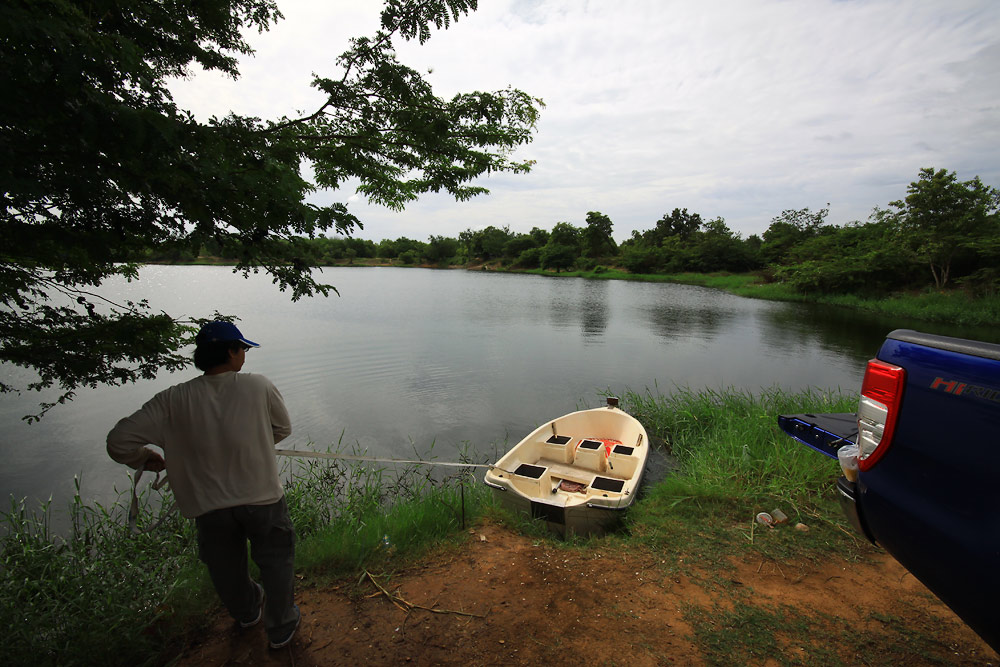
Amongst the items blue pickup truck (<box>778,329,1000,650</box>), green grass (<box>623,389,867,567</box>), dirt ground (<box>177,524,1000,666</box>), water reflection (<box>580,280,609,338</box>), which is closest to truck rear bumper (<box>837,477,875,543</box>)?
blue pickup truck (<box>778,329,1000,650</box>)

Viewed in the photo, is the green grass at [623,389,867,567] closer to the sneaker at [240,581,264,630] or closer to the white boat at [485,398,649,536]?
the white boat at [485,398,649,536]

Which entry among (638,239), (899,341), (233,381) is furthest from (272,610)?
(638,239)

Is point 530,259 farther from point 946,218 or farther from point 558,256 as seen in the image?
point 946,218

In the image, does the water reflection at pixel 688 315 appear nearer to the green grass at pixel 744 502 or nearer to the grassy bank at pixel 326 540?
the green grass at pixel 744 502

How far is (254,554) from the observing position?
235cm

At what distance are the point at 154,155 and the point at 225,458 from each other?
1391 mm

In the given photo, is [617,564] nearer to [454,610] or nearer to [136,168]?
[454,610]

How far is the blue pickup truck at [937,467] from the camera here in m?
1.49

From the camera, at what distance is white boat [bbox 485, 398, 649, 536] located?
17.2ft

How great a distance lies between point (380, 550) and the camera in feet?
11.8

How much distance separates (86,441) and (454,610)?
9.47m

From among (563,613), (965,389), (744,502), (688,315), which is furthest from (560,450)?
(688,315)

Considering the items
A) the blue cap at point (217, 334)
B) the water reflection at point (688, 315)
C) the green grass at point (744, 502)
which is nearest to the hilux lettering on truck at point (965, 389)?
the green grass at point (744, 502)

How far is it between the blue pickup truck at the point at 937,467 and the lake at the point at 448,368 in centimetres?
648
